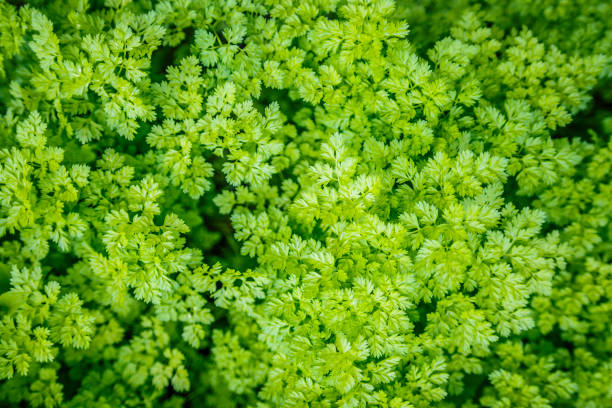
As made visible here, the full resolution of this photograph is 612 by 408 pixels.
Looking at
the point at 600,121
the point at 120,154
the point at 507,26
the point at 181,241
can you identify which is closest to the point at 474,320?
the point at 181,241

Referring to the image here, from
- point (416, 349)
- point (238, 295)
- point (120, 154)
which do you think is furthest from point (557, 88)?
point (120, 154)

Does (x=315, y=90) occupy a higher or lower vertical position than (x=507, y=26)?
lower

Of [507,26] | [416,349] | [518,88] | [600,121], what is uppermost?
[507,26]

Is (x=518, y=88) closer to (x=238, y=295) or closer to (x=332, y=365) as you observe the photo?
(x=332, y=365)

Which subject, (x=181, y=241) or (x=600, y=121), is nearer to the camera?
(x=181, y=241)

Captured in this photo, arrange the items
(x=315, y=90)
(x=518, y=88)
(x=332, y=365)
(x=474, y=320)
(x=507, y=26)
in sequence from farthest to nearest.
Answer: (x=507, y=26)
(x=518, y=88)
(x=315, y=90)
(x=474, y=320)
(x=332, y=365)

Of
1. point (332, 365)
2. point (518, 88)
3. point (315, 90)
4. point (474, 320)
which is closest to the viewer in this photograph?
point (332, 365)

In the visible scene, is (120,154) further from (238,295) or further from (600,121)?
(600,121)
